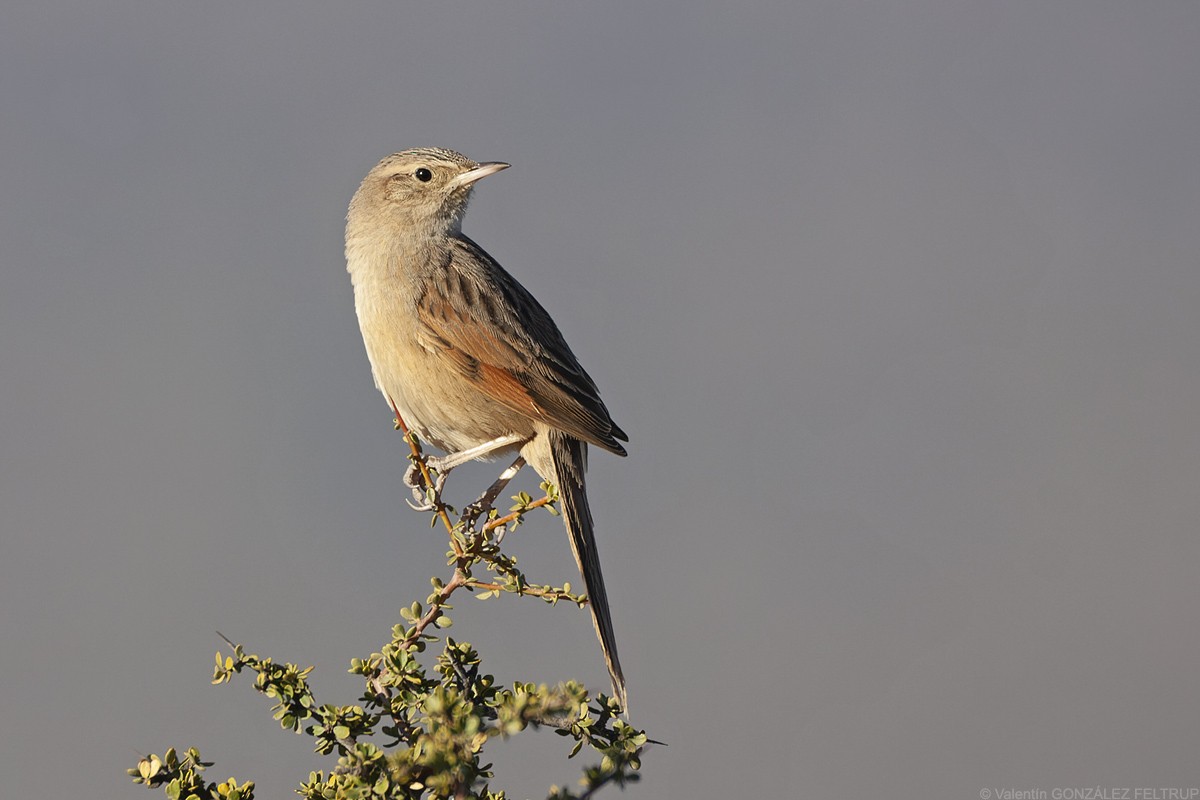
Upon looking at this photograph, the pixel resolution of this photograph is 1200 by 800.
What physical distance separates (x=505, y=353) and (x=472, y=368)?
19 cm

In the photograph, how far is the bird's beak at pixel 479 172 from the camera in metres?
6.08

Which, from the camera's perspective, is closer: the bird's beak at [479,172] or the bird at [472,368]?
the bird at [472,368]

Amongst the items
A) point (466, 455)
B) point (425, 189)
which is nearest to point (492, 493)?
point (466, 455)

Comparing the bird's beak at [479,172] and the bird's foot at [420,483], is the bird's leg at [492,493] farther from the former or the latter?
the bird's beak at [479,172]

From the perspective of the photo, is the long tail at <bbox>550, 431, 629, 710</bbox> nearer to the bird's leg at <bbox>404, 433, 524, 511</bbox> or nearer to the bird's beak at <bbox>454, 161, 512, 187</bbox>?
the bird's leg at <bbox>404, 433, 524, 511</bbox>

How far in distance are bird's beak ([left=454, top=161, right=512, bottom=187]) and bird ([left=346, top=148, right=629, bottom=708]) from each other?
41 cm

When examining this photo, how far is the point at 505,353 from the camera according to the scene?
5.64m

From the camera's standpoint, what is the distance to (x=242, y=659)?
351 cm

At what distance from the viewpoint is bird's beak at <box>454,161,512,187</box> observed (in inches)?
239

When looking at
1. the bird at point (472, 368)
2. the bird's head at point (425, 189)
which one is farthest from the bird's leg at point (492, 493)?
the bird's head at point (425, 189)

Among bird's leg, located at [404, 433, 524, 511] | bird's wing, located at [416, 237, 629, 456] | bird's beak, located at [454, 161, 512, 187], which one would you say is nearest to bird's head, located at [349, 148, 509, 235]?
bird's beak, located at [454, 161, 512, 187]

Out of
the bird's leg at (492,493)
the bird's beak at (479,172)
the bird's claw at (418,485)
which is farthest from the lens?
the bird's beak at (479,172)

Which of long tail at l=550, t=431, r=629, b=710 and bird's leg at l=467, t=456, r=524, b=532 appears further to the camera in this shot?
bird's leg at l=467, t=456, r=524, b=532

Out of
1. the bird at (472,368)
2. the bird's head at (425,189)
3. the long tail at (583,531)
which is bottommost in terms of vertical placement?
the long tail at (583,531)
